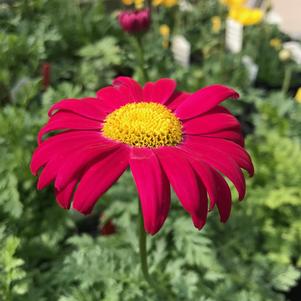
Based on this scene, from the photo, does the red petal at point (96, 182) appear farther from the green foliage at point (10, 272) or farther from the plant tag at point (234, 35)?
the plant tag at point (234, 35)

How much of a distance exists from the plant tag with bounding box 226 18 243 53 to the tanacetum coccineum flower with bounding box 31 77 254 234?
7.24 feet

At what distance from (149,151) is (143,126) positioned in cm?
7

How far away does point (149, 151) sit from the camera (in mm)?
864

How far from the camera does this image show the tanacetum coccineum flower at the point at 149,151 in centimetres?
78

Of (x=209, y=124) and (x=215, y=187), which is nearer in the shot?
(x=215, y=187)

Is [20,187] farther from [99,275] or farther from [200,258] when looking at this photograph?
[200,258]

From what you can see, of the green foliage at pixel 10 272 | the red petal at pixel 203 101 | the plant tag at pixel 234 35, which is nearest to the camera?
the red petal at pixel 203 101

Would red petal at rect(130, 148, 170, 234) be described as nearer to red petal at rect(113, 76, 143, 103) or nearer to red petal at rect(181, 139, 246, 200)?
red petal at rect(181, 139, 246, 200)

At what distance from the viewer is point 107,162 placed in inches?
32.4

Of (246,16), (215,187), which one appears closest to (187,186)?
(215,187)

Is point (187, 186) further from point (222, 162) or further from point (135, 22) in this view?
point (135, 22)

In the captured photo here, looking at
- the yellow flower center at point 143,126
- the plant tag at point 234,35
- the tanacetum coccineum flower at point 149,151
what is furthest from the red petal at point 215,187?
the plant tag at point 234,35

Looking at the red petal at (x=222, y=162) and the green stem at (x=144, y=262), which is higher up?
the red petal at (x=222, y=162)

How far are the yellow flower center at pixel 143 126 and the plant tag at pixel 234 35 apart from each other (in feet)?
7.47
